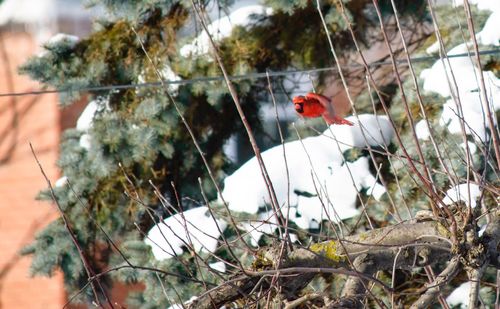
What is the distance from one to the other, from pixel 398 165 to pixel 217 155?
1.77m

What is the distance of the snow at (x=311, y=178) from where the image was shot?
222 inches

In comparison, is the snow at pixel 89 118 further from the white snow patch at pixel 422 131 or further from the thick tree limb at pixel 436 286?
the thick tree limb at pixel 436 286

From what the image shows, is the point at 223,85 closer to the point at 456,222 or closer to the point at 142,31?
the point at 142,31

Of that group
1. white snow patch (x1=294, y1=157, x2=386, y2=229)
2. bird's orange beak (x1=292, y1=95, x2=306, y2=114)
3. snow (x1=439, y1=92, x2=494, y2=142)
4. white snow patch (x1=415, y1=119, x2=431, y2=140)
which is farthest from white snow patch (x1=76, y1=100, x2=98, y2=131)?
bird's orange beak (x1=292, y1=95, x2=306, y2=114)

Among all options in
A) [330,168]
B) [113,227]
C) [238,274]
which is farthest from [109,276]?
[238,274]

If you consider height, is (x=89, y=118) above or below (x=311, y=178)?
above

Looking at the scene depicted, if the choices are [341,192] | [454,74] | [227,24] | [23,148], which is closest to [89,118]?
[227,24]

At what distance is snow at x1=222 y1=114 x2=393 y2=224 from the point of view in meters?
5.64

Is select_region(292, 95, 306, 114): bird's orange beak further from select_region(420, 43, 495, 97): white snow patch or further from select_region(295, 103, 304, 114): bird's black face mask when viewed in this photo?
select_region(420, 43, 495, 97): white snow patch

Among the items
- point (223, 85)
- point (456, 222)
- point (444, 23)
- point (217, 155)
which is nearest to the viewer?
point (456, 222)

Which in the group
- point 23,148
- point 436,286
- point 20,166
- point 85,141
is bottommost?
point 436,286

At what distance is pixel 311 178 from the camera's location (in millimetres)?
5566

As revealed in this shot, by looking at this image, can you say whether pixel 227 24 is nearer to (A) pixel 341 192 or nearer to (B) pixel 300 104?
(A) pixel 341 192

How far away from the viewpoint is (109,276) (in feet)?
22.5
